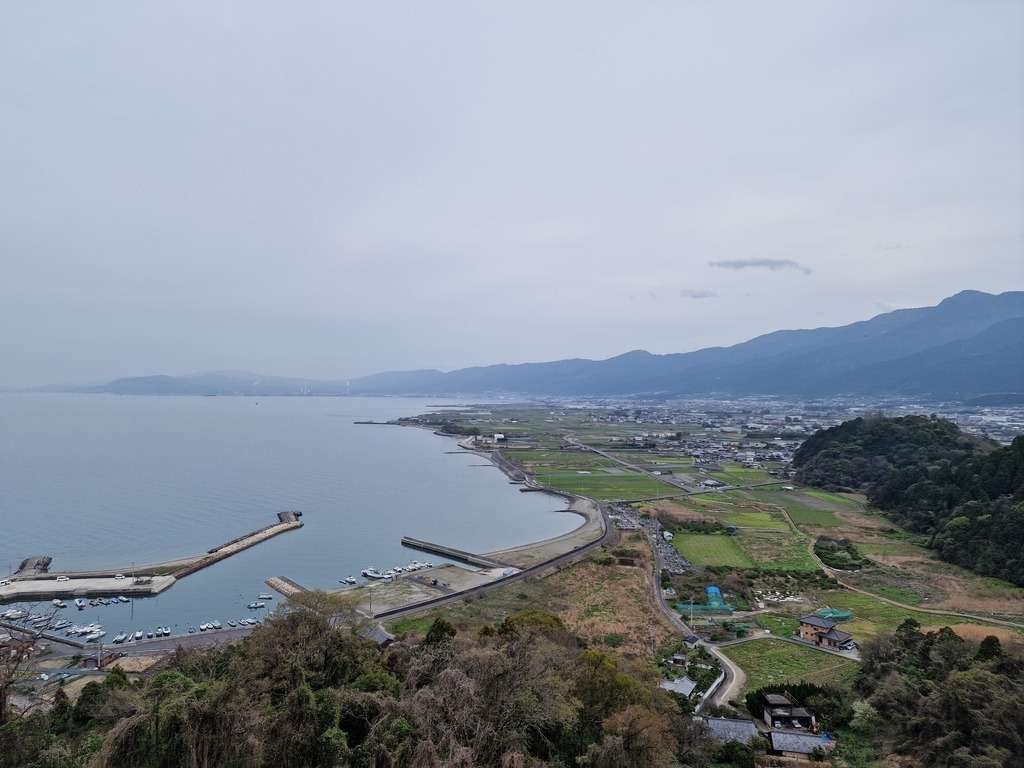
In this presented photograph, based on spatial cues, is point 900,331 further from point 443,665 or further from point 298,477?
point 443,665

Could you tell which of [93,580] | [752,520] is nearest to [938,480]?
[752,520]

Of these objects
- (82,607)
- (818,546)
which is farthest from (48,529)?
(818,546)

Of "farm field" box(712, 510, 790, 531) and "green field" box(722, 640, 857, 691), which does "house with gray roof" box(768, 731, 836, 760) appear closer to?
"green field" box(722, 640, 857, 691)

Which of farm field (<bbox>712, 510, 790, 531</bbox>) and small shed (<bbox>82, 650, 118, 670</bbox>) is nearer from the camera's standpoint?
small shed (<bbox>82, 650, 118, 670</bbox>)

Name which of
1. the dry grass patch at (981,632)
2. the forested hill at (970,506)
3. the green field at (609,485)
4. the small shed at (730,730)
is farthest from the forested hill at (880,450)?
the small shed at (730,730)

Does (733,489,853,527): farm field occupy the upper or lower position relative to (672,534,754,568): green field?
lower

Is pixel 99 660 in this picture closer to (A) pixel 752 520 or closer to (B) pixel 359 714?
(B) pixel 359 714

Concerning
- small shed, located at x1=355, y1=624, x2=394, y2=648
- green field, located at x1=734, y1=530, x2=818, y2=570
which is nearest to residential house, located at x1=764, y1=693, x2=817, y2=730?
small shed, located at x1=355, y1=624, x2=394, y2=648
